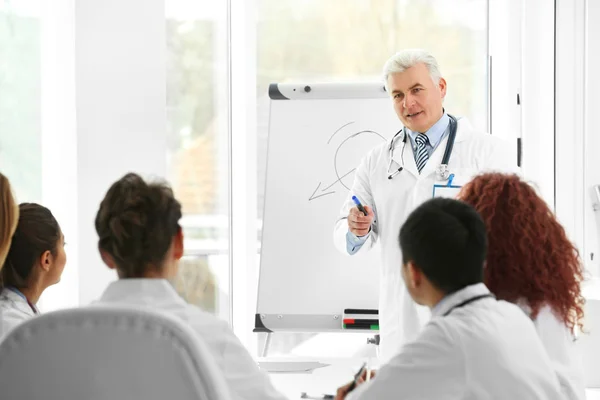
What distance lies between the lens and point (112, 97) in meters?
3.37

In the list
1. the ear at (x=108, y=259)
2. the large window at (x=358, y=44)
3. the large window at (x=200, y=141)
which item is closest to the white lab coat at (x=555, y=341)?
the ear at (x=108, y=259)

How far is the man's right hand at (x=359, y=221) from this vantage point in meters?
2.36

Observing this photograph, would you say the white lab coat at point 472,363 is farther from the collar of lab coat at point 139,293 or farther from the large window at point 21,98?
the large window at point 21,98

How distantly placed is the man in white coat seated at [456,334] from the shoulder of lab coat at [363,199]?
1270mm

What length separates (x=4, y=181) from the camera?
1.39 m

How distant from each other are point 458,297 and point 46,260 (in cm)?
105

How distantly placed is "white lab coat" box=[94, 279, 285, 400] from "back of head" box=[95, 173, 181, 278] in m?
0.05

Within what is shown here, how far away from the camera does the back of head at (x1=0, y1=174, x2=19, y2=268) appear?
4.55ft

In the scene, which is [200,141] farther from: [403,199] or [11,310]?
[11,310]

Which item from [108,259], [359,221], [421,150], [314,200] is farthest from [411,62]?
[108,259]

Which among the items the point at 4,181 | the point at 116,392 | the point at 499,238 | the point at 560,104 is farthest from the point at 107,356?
the point at 560,104

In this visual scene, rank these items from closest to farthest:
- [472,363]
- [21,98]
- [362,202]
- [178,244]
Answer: [472,363]
[178,244]
[362,202]
[21,98]

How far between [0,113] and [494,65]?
2364 millimetres

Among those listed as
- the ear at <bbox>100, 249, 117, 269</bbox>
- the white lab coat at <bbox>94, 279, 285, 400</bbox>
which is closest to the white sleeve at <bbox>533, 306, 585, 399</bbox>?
the white lab coat at <bbox>94, 279, 285, 400</bbox>
